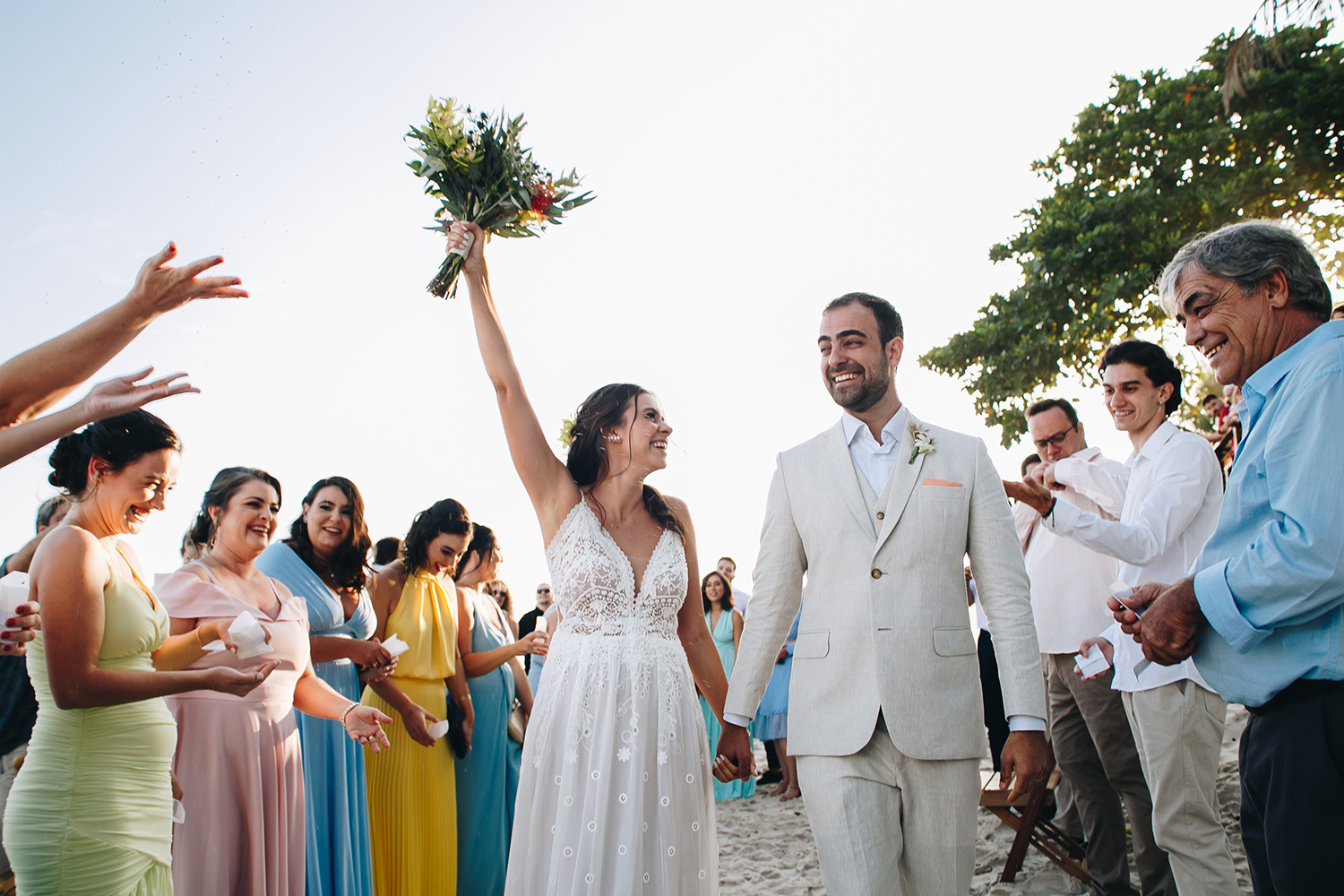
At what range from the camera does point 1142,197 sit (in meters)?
11.3

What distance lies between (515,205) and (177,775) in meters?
2.78

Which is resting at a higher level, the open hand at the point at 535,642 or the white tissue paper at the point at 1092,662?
the open hand at the point at 535,642

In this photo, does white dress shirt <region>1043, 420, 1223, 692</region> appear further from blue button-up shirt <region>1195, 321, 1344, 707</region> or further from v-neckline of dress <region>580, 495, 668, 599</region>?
v-neckline of dress <region>580, 495, 668, 599</region>

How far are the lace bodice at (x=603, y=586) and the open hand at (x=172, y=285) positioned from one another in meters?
1.60

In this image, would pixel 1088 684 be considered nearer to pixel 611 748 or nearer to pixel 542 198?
pixel 611 748

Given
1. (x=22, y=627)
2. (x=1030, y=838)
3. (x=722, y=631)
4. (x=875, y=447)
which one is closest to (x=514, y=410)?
(x=875, y=447)

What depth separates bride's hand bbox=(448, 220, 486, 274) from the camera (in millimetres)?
3740

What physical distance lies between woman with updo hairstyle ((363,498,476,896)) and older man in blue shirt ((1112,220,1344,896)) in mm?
3968

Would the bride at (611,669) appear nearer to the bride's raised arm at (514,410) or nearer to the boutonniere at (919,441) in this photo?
the bride's raised arm at (514,410)

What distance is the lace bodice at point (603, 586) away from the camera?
360 cm

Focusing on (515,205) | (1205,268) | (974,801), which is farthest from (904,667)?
(515,205)

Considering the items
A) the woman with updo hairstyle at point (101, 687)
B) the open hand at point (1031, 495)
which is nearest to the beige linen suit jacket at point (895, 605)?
the open hand at point (1031, 495)

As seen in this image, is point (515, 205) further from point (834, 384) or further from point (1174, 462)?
point (1174, 462)

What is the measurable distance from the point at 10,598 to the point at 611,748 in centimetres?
211
